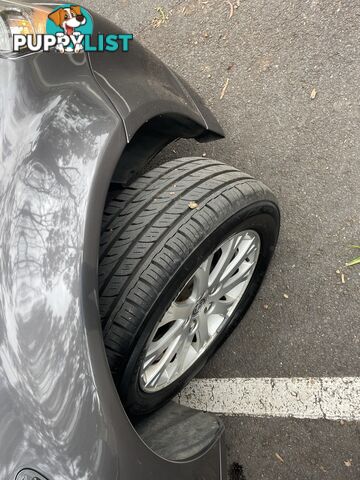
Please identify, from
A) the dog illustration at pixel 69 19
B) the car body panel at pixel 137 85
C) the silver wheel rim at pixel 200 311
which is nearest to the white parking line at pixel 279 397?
the silver wheel rim at pixel 200 311

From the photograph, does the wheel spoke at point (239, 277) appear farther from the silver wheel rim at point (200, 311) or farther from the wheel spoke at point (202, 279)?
the wheel spoke at point (202, 279)

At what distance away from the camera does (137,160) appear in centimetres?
189

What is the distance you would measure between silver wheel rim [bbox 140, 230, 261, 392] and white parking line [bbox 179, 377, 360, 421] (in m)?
0.34

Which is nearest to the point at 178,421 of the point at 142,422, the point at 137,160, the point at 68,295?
the point at 142,422

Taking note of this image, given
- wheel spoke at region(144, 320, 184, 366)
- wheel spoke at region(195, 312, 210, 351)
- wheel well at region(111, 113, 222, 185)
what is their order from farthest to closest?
wheel spoke at region(195, 312, 210, 351)
wheel well at region(111, 113, 222, 185)
wheel spoke at region(144, 320, 184, 366)

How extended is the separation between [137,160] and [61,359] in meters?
0.92

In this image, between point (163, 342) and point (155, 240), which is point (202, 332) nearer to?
point (163, 342)

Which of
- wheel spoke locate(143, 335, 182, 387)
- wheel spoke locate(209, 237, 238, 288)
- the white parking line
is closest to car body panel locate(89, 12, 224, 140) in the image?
wheel spoke locate(209, 237, 238, 288)

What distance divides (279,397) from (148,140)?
126cm

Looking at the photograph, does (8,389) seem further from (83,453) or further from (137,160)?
(137,160)

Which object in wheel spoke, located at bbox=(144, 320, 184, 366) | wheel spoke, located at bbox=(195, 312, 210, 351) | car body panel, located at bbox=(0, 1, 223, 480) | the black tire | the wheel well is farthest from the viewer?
wheel spoke, located at bbox=(195, 312, 210, 351)

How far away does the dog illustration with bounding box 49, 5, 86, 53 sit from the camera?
154 centimetres

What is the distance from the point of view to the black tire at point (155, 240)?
4.73 feet

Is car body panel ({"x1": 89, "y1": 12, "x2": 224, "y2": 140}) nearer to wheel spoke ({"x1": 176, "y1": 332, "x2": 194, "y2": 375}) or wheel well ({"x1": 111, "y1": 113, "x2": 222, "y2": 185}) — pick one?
wheel well ({"x1": 111, "y1": 113, "x2": 222, "y2": 185})
